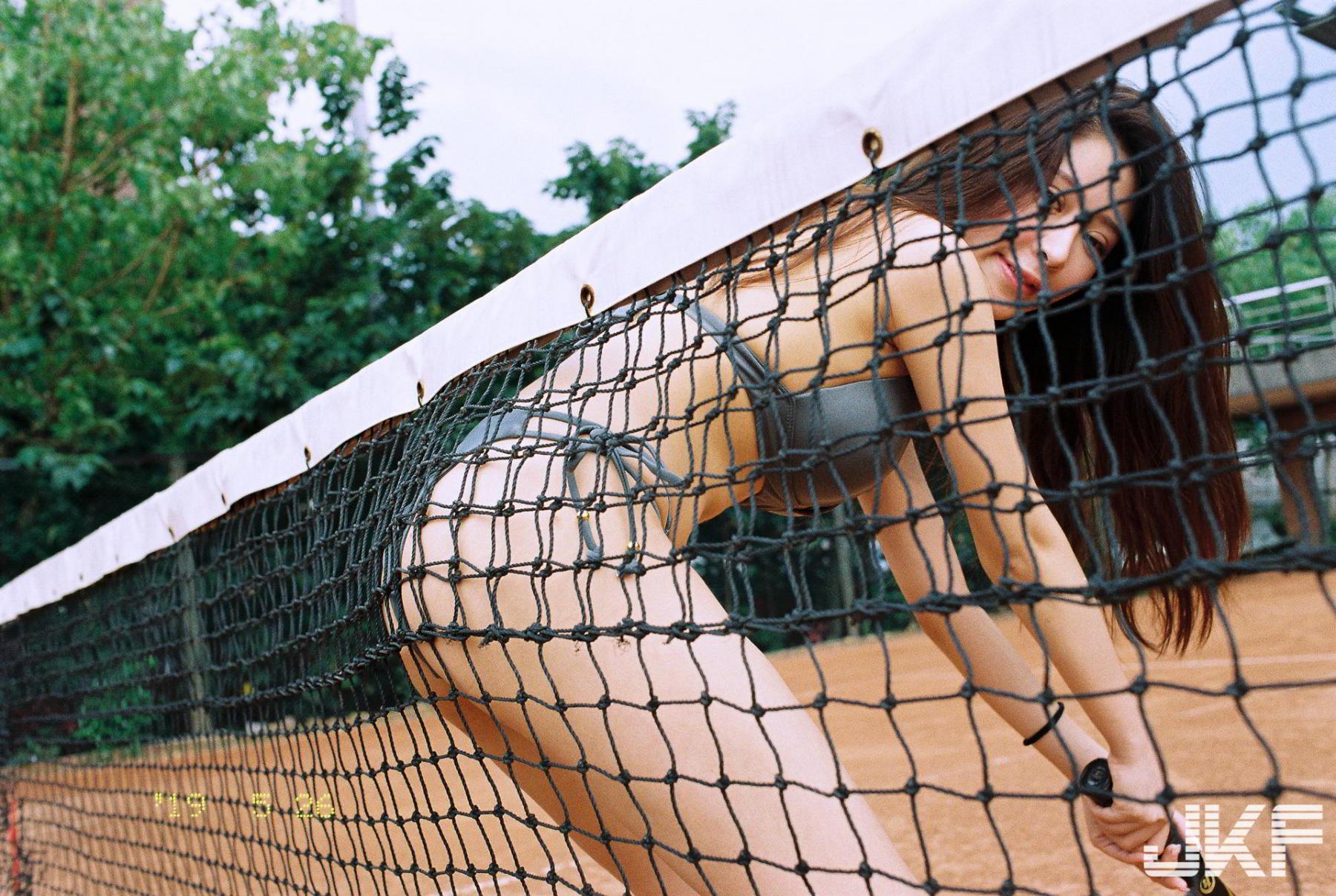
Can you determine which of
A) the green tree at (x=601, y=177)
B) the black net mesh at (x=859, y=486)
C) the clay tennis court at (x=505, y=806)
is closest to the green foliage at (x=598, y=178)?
the green tree at (x=601, y=177)

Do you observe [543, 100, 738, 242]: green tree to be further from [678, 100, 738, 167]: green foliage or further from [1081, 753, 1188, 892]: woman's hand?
[1081, 753, 1188, 892]: woman's hand

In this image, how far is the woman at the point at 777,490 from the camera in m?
1.00

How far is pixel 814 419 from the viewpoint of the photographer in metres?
1.12

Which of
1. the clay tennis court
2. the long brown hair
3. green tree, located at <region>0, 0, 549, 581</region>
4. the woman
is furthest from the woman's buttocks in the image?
green tree, located at <region>0, 0, 549, 581</region>

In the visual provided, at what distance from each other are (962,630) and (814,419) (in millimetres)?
402

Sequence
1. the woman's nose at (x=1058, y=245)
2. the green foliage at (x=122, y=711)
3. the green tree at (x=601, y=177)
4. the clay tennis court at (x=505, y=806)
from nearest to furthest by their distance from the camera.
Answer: the woman's nose at (x=1058, y=245) → the clay tennis court at (x=505, y=806) → the green foliage at (x=122, y=711) → the green tree at (x=601, y=177)

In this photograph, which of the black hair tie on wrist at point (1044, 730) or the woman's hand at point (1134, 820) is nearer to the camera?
the woman's hand at point (1134, 820)

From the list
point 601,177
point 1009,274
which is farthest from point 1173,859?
point 601,177

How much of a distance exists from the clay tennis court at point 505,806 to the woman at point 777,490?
18 cm

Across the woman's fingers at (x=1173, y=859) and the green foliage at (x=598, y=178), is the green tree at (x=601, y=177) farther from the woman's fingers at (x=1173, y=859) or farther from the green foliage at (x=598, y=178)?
the woman's fingers at (x=1173, y=859)

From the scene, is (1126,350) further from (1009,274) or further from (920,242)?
(920,242)

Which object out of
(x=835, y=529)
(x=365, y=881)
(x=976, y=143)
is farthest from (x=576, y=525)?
(x=365, y=881)

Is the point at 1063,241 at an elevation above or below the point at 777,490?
above

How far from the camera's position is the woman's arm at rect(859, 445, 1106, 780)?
1.29m
